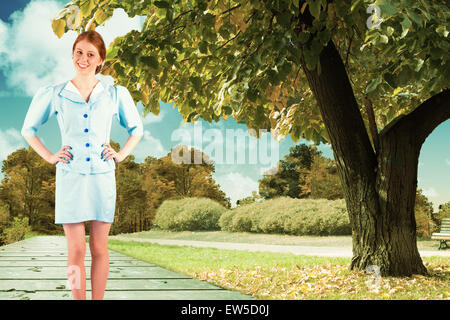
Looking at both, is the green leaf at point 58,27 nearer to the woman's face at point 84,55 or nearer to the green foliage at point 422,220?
the woman's face at point 84,55

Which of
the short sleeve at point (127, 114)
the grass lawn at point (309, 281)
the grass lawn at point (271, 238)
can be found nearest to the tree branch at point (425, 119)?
the grass lawn at point (309, 281)

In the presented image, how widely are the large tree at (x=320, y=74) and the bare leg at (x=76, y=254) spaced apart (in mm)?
2132

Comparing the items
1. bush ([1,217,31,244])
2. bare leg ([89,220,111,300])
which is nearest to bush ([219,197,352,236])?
bush ([1,217,31,244])

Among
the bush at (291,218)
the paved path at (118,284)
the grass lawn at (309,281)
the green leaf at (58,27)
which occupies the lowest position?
the grass lawn at (309,281)

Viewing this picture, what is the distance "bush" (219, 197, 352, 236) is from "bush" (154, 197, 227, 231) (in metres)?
1.04

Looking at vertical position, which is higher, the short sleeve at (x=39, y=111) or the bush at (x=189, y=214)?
the short sleeve at (x=39, y=111)

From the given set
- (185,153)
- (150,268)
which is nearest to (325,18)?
(150,268)

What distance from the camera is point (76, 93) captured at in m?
2.51

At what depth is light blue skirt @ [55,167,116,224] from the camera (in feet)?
7.65

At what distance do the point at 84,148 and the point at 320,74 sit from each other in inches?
150

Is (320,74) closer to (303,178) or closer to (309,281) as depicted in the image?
(309,281)

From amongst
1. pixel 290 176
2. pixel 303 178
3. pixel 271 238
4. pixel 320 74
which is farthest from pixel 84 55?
pixel 290 176

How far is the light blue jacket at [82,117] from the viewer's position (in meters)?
2.41

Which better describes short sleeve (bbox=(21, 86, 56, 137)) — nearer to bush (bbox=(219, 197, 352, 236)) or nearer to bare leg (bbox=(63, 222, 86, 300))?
bare leg (bbox=(63, 222, 86, 300))
